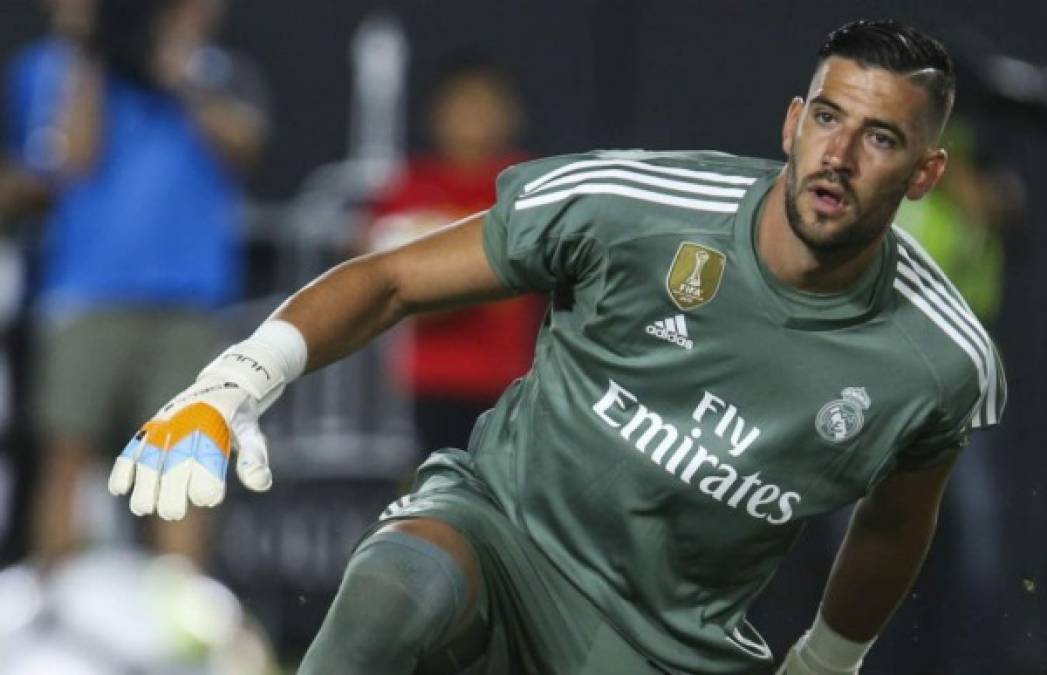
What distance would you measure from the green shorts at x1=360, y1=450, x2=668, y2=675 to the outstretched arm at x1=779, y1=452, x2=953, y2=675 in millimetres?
554

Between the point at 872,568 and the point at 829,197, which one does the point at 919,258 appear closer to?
the point at 829,197

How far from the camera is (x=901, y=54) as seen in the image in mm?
3914

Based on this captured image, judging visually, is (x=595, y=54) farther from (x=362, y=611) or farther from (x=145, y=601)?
(x=362, y=611)

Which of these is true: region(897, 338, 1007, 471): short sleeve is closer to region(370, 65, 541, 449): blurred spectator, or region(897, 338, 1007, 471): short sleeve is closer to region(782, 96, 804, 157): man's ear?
region(782, 96, 804, 157): man's ear

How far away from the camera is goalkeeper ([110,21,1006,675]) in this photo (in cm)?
391

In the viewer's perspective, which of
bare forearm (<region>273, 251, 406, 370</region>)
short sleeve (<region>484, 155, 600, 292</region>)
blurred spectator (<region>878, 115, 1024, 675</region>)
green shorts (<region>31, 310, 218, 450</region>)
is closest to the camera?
bare forearm (<region>273, 251, 406, 370</region>)

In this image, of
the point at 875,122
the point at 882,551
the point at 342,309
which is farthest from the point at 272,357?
the point at 882,551

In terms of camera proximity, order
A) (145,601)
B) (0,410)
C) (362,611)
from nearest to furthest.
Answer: (362,611) < (145,601) < (0,410)

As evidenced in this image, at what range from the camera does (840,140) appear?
3869 mm

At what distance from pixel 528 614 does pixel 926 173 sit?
107cm

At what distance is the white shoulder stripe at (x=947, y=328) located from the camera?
403cm

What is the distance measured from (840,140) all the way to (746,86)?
13.9 feet

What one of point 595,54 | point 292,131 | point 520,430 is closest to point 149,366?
point 292,131

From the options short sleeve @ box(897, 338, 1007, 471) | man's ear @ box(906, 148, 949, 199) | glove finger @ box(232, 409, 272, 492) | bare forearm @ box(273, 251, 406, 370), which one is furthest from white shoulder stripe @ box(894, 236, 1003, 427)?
glove finger @ box(232, 409, 272, 492)
